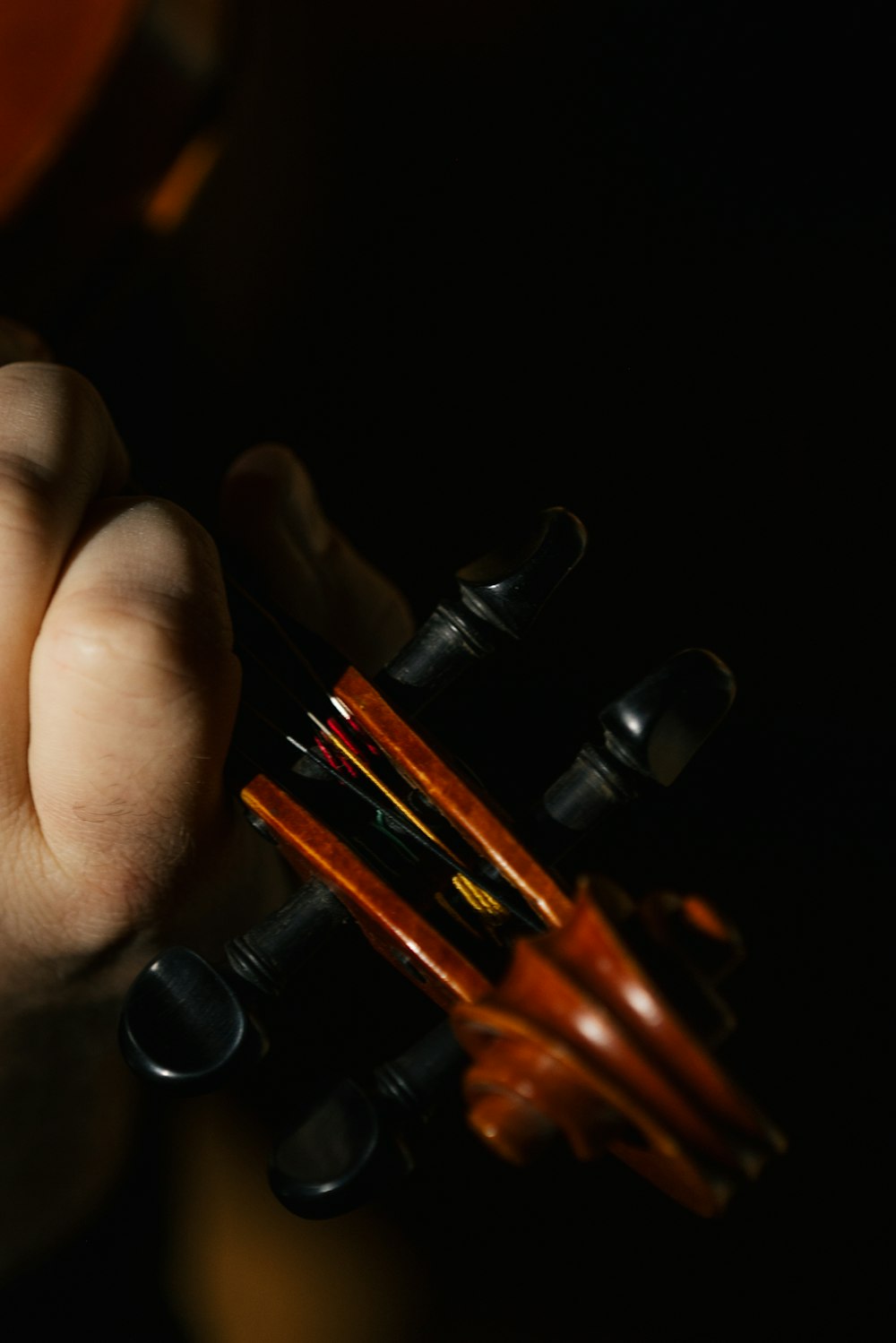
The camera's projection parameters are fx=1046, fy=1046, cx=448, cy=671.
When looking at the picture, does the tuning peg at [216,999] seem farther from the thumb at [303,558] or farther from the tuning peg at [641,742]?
the thumb at [303,558]

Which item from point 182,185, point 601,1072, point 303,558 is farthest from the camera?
point 182,185

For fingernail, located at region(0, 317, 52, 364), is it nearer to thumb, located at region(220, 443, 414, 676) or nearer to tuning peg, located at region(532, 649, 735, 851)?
thumb, located at region(220, 443, 414, 676)

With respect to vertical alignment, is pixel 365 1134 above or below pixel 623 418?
below

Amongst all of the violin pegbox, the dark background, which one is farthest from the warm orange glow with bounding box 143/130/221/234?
the violin pegbox

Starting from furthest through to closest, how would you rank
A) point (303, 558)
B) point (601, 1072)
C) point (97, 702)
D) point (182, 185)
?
1. point (182, 185)
2. point (303, 558)
3. point (97, 702)
4. point (601, 1072)

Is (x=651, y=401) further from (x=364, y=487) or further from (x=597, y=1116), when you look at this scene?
(x=597, y=1116)

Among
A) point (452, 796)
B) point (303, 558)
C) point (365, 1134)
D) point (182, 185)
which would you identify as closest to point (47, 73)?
point (182, 185)

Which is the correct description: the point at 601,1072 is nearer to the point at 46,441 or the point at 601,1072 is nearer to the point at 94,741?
the point at 94,741
